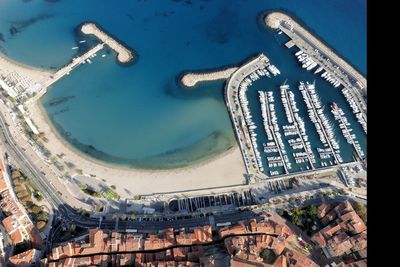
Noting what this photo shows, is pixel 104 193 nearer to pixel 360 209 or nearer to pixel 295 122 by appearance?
pixel 295 122

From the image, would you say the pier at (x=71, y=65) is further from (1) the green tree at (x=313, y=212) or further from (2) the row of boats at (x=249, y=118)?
(1) the green tree at (x=313, y=212)

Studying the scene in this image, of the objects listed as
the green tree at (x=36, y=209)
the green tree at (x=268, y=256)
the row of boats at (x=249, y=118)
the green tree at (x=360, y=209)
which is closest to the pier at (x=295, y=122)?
the row of boats at (x=249, y=118)

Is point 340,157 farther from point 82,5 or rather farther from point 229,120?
point 82,5

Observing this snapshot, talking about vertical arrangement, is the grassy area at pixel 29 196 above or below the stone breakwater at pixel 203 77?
below

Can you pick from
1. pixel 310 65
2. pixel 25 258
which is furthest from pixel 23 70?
pixel 310 65

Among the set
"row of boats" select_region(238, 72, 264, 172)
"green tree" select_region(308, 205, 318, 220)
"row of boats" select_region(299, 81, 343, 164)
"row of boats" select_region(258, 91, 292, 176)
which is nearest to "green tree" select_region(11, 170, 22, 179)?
"row of boats" select_region(238, 72, 264, 172)

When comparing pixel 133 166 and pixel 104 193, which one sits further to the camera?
pixel 133 166
